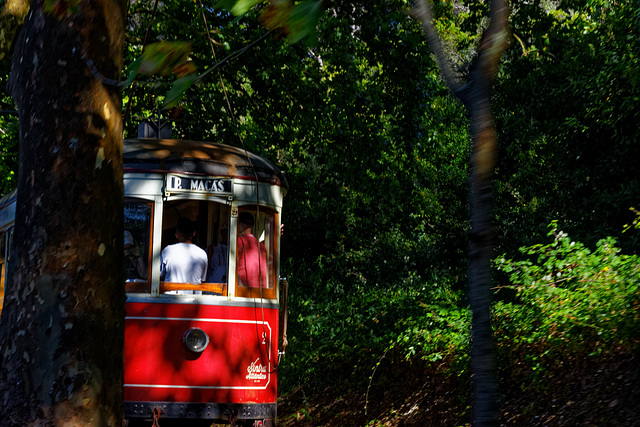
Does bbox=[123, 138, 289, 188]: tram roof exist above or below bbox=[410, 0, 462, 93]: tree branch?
above

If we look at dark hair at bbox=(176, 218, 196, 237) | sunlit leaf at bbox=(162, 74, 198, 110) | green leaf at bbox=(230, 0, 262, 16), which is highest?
dark hair at bbox=(176, 218, 196, 237)

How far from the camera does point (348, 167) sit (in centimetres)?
1484

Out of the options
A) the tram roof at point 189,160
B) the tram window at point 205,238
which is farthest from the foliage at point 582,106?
the tram window at point 205,238

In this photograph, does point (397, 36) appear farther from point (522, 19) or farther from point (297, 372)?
point (297, 372)

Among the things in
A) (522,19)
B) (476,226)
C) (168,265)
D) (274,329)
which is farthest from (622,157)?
(476,226)

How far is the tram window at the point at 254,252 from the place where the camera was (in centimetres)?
938

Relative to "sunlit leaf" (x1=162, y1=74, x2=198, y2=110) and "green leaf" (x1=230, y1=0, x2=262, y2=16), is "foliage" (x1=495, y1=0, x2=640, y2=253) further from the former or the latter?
"green leaf" (x1=230, y1=0, x2=262, y2=16)

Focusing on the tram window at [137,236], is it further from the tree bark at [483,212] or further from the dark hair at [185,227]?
the tree bark at [483,212]

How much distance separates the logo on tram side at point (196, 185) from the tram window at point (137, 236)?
35 cm

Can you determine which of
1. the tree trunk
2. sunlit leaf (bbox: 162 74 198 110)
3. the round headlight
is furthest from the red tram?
sunlit leaf (bbox: 162 74 198 110)

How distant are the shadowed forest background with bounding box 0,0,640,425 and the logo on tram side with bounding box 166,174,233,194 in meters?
1.11

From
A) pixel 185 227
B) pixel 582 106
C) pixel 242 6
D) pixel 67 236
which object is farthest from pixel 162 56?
pixel 582 106

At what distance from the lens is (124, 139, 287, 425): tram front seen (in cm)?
885

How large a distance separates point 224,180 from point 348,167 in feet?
19.0
